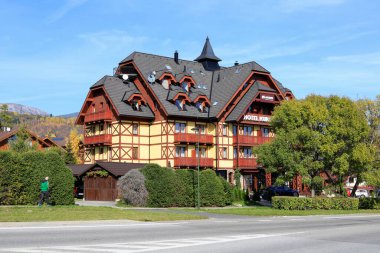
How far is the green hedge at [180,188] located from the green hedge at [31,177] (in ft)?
23.0

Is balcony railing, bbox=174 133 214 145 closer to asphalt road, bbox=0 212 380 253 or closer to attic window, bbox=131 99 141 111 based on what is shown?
attic window, bbox=131 99 141 111

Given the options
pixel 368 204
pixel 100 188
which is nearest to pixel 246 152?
pixel 368 204

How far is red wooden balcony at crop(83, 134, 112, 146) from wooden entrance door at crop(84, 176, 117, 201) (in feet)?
Answer: 24.8

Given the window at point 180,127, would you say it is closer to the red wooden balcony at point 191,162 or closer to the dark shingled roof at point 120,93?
the dark shingled roof at point 120,93

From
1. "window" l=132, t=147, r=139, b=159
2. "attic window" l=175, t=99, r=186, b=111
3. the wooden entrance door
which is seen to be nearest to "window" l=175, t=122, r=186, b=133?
"attic window" l=175, t=99, r=186, b=111

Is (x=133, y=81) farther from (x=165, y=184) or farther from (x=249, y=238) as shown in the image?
(x=249, y=238)

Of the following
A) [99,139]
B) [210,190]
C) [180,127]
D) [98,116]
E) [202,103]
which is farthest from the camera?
[202,103]

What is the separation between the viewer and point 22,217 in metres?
21.7

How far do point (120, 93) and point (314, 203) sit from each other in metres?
25.9

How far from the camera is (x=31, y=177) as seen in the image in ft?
108

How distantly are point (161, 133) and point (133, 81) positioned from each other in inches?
319

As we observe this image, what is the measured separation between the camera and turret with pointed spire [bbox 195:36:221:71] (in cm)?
6875

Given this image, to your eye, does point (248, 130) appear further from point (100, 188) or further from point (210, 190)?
point (100, 188)

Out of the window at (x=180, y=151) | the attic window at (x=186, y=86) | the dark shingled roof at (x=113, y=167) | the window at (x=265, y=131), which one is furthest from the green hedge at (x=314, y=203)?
the attic window at (x=186, y=86)
